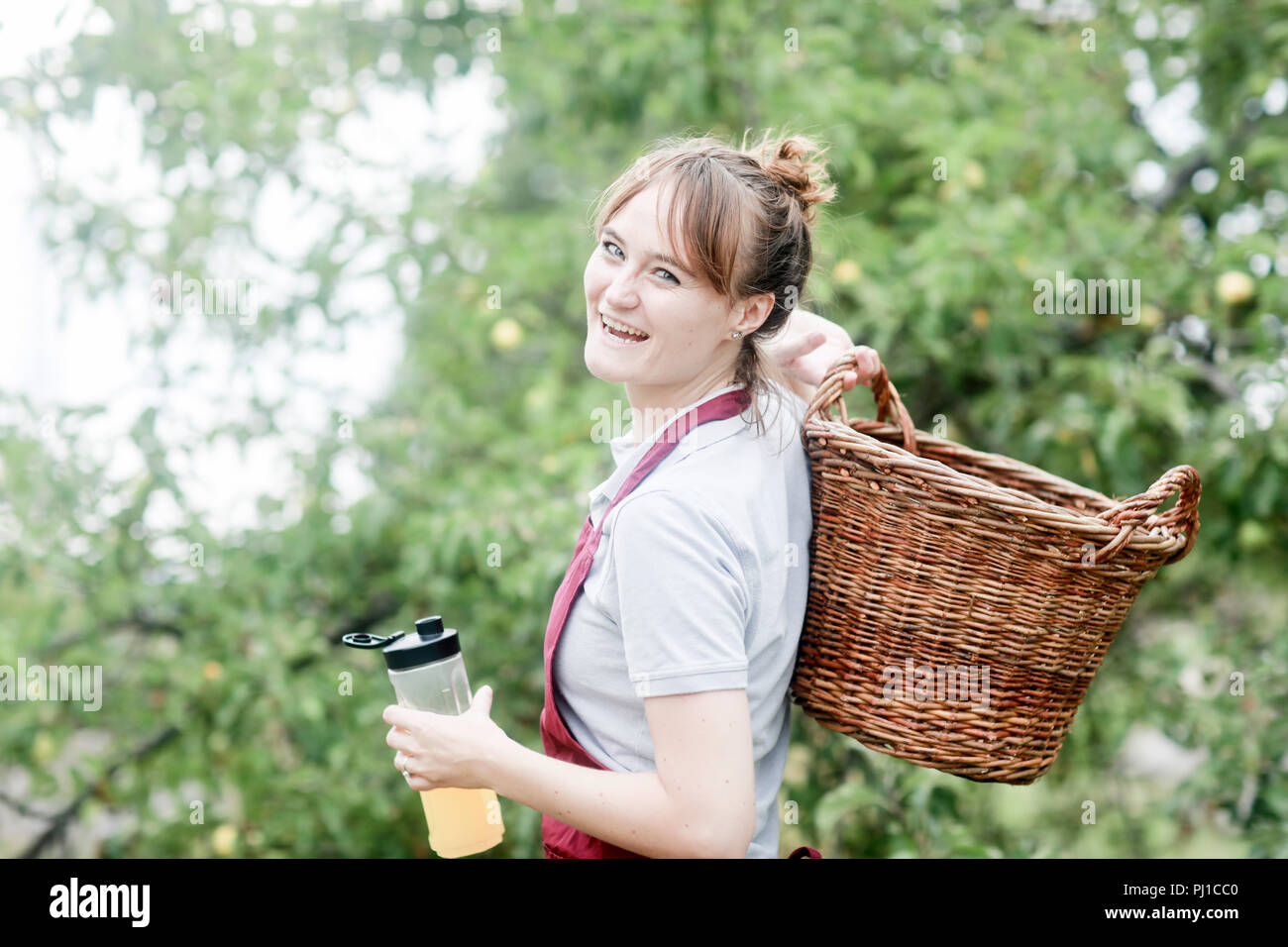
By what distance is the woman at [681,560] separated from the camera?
1114mm

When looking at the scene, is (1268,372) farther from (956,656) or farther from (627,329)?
(627,329)

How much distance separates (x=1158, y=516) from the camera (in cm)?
133

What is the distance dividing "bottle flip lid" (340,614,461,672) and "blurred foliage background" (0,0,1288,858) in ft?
3.99

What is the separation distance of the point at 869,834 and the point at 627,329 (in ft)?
6.21

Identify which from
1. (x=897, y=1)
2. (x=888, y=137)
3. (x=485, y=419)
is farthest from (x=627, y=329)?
(x=897, y=1)

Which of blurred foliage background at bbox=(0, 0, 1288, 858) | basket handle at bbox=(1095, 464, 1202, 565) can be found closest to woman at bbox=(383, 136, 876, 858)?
basket handle at bbox=(1095, 464, 1202, 565)

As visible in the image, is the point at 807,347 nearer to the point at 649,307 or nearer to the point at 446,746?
the point at 649,307

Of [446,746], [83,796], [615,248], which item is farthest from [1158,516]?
[83,796]

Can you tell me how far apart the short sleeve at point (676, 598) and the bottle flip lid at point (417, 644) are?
232 millimetres

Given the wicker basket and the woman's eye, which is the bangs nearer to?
the woman's eye

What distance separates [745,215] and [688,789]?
0.66 metres

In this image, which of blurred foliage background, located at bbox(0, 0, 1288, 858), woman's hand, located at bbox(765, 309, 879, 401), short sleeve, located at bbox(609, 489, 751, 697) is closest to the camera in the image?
short sleeve, located at bbox(609, 489, 751, 697)

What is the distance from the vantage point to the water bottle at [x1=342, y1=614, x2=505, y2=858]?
1.24 metres

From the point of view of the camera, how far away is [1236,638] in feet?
9.12
